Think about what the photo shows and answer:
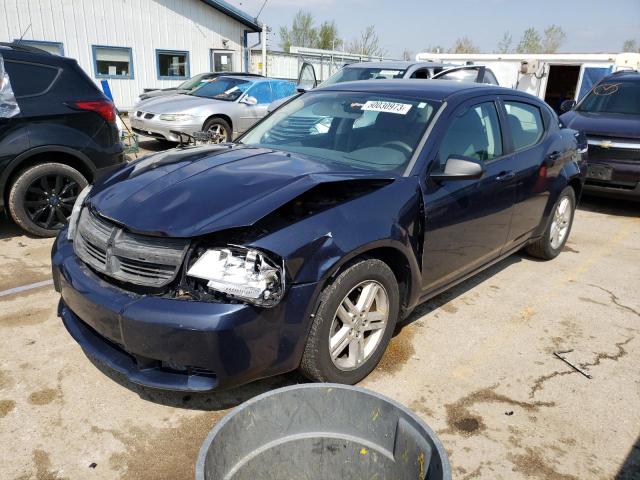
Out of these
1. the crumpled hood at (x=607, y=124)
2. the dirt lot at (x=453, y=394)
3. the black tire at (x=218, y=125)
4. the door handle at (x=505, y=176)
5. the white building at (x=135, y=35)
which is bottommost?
the dirt lot at (x=453, y=394)

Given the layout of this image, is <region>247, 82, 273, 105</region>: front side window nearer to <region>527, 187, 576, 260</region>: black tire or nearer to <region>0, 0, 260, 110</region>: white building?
<region>0, 0, 260, 110</region>: white building

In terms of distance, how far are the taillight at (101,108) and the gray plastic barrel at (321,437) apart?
452 cm

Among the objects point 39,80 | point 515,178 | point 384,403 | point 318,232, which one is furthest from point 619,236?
point 39,80

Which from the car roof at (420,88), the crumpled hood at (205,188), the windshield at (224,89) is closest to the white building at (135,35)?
the windshield at (224,89)

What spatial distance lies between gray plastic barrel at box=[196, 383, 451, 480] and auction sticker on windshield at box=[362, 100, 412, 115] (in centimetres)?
224

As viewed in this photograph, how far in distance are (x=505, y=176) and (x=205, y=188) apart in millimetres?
2302

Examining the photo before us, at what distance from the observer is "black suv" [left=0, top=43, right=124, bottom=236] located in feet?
15.8

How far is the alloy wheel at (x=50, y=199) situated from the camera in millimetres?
5039

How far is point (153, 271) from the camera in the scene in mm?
2432

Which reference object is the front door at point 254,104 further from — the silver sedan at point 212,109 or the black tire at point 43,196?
the black tire at point 43,196

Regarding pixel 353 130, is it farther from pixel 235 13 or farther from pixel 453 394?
pixel 235 13

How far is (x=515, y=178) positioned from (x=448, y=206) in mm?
1018

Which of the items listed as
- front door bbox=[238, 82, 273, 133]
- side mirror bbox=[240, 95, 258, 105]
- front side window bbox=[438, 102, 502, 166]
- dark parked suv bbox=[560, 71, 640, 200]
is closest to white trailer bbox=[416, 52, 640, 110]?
front door bbox=[238, 82, 273, 133]

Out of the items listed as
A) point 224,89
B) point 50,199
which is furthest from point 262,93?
point 50,199
